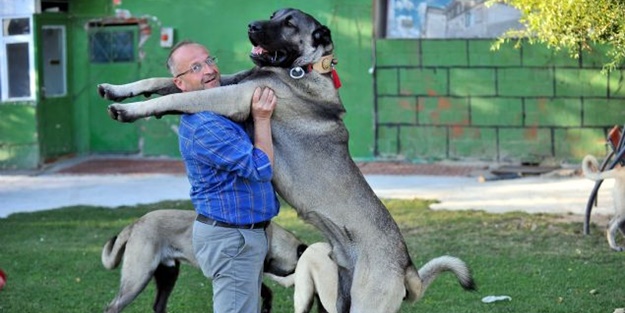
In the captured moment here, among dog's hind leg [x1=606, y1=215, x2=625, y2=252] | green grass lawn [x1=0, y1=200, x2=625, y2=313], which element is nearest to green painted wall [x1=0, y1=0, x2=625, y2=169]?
green grass lawn [x1=0, y1=200, x2=625, y2=313]

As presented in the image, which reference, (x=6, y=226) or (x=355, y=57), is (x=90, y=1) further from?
(x=6, y=226)

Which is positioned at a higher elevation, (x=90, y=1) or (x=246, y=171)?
(x=90, y=1)

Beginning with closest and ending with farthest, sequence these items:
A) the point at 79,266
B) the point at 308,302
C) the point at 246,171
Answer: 1. the point at 246,171
2. the point at 308,302
3. the point at 79,266

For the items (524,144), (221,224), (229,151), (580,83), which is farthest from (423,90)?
(229,151)

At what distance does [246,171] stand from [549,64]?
450 inches

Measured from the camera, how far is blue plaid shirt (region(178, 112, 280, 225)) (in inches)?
186

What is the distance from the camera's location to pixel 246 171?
15.4 ft

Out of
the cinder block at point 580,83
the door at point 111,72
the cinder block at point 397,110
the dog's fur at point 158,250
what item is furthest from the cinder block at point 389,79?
the dog's fur at point 158,250

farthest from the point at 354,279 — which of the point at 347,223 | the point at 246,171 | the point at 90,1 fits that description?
the point at 90,1

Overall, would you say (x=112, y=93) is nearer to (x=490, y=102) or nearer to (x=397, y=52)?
(x=397, y=52)

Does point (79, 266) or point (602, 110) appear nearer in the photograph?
point (79, 266)

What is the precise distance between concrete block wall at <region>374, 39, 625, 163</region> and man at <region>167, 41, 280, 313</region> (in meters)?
11.0

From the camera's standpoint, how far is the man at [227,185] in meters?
4.74

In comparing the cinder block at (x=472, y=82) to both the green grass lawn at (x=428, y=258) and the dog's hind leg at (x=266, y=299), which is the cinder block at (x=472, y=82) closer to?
the green grass lawn at (x=428, y=258)
